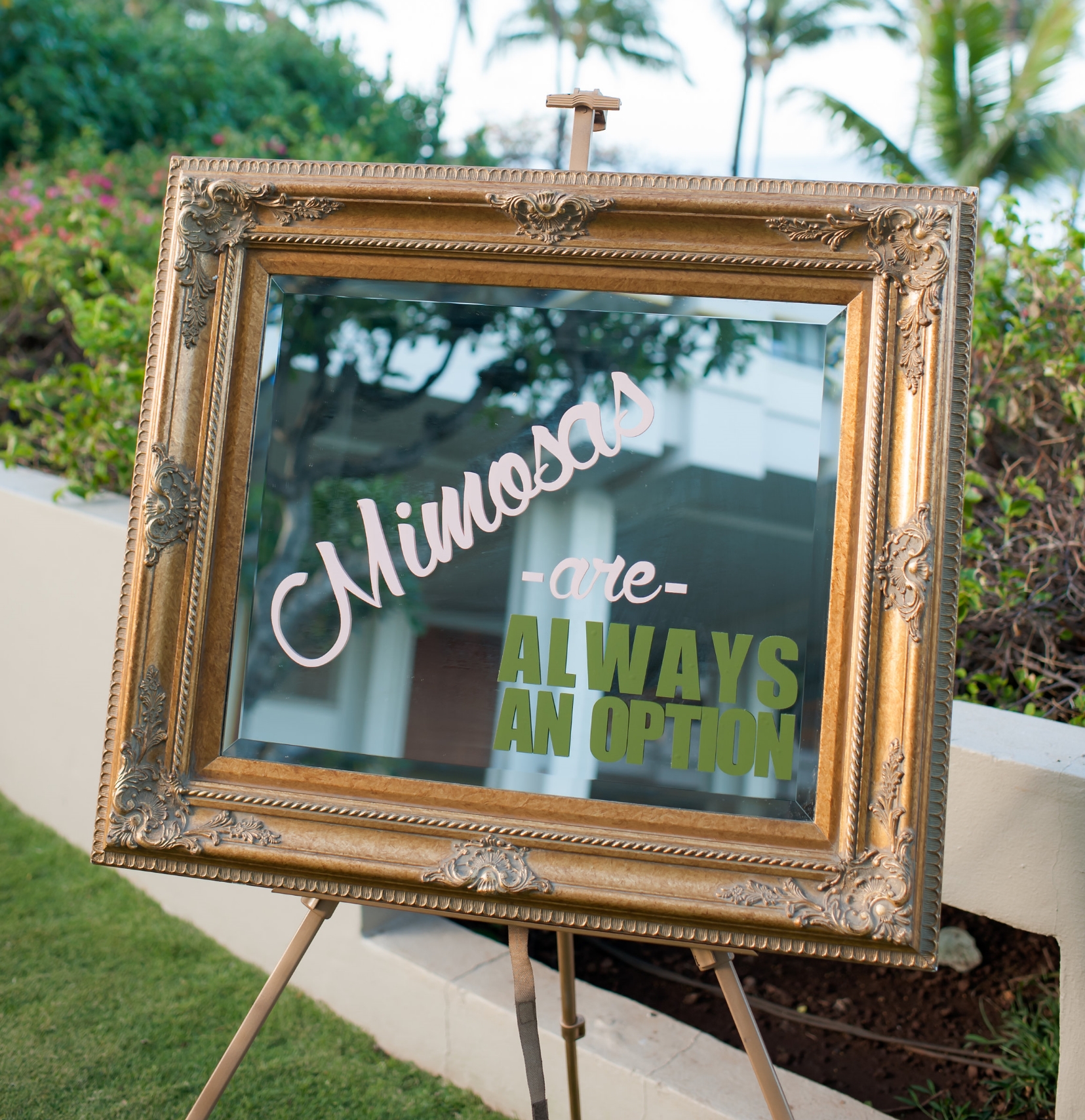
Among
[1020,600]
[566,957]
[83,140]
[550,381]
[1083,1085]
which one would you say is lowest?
[1083,1085]

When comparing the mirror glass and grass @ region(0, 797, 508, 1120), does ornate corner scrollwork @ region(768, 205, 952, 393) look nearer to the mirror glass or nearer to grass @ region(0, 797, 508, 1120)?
the mirror glass

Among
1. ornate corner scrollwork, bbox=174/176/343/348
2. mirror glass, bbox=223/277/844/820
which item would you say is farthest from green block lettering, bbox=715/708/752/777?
ornate corner scrollwork, bbox=174/176/343/348

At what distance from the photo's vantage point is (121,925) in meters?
2.25

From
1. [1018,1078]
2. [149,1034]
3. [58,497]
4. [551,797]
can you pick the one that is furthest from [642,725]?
[58,497]

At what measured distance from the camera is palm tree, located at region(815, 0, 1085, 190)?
9812 millimetres

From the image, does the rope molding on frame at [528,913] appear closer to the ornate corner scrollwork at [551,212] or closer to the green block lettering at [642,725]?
the green block lettering at [642,725]

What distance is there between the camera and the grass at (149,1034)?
168cm

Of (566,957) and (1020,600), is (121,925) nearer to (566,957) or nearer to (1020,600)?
(566,957)

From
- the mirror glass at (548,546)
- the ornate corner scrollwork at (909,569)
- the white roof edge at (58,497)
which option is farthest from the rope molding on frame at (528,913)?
the white roof edge at (58,497)

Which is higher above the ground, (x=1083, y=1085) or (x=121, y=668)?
(x=121, y=668)

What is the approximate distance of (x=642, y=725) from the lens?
1.08 metres

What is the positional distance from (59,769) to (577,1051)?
5.94 feet

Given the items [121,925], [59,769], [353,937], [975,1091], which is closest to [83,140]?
[59,769]

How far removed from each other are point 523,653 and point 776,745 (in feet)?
1.07
